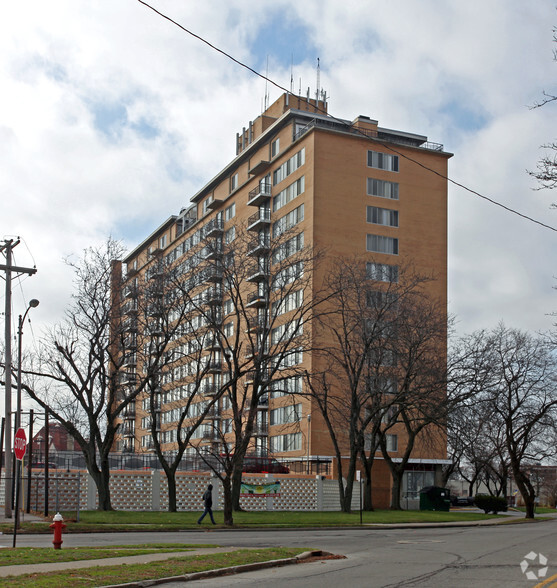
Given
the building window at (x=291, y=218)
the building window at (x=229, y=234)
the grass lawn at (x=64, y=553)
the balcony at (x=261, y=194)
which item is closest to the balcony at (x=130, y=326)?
the building window at (x=229, y=234)

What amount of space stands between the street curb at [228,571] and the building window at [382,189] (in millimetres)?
52886

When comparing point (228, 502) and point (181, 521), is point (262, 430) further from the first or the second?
point (228, 502)

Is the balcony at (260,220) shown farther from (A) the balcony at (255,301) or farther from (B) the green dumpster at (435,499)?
(B) the green dumpster at (435,499)

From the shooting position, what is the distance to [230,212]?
83.9 meters

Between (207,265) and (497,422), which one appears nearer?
(207,265)

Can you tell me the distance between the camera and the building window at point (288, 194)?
2712 inches

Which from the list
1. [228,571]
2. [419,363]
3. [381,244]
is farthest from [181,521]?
[381,244]

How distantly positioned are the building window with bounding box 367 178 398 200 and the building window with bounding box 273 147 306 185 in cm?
589

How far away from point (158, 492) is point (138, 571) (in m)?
25.7

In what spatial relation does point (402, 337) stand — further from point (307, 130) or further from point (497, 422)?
point (307, 130)

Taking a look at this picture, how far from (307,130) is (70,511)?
42.3 meters

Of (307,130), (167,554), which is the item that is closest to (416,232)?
(307,130)

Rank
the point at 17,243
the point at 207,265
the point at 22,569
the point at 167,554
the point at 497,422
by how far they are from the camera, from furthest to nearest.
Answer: the point at 497,422, the point at 207,265, the point at 17,243, the point at 167,554, the point at 22,569

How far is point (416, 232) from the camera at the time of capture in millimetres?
69438
